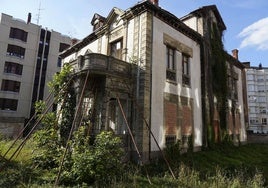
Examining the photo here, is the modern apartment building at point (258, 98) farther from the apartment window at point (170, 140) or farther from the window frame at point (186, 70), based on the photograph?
the apartment window at point (170, 140)

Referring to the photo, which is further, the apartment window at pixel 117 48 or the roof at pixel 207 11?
the roof at pixel 207 11

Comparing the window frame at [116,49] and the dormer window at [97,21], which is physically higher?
the dormer window at [97,21]

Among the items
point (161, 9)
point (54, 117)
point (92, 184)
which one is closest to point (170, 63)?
point (161, 9)

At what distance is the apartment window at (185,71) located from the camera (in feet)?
51.6

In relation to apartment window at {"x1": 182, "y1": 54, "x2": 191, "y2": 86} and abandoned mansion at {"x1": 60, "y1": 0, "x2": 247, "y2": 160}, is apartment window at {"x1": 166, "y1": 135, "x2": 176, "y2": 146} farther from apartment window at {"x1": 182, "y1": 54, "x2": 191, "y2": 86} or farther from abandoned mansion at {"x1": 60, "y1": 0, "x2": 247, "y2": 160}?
apartment window at {"x1": 182, "y1": 54, "x2": 191, "y2": 86}

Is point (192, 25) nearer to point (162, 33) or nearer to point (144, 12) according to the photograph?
point (162, 33)

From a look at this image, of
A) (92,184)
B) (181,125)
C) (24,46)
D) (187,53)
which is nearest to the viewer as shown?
(92,184)

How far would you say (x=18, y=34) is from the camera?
33.7 metres

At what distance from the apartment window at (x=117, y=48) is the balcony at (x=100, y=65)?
8.89 feet

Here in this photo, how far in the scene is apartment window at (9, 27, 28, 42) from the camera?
3309cm

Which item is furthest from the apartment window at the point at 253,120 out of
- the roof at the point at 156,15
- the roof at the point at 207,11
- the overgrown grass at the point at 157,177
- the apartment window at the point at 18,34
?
the apartment window at the point at 18,34

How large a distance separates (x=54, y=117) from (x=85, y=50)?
845cm

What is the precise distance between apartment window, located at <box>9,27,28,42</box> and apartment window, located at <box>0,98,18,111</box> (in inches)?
377

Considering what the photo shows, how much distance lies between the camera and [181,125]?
14.6 m
